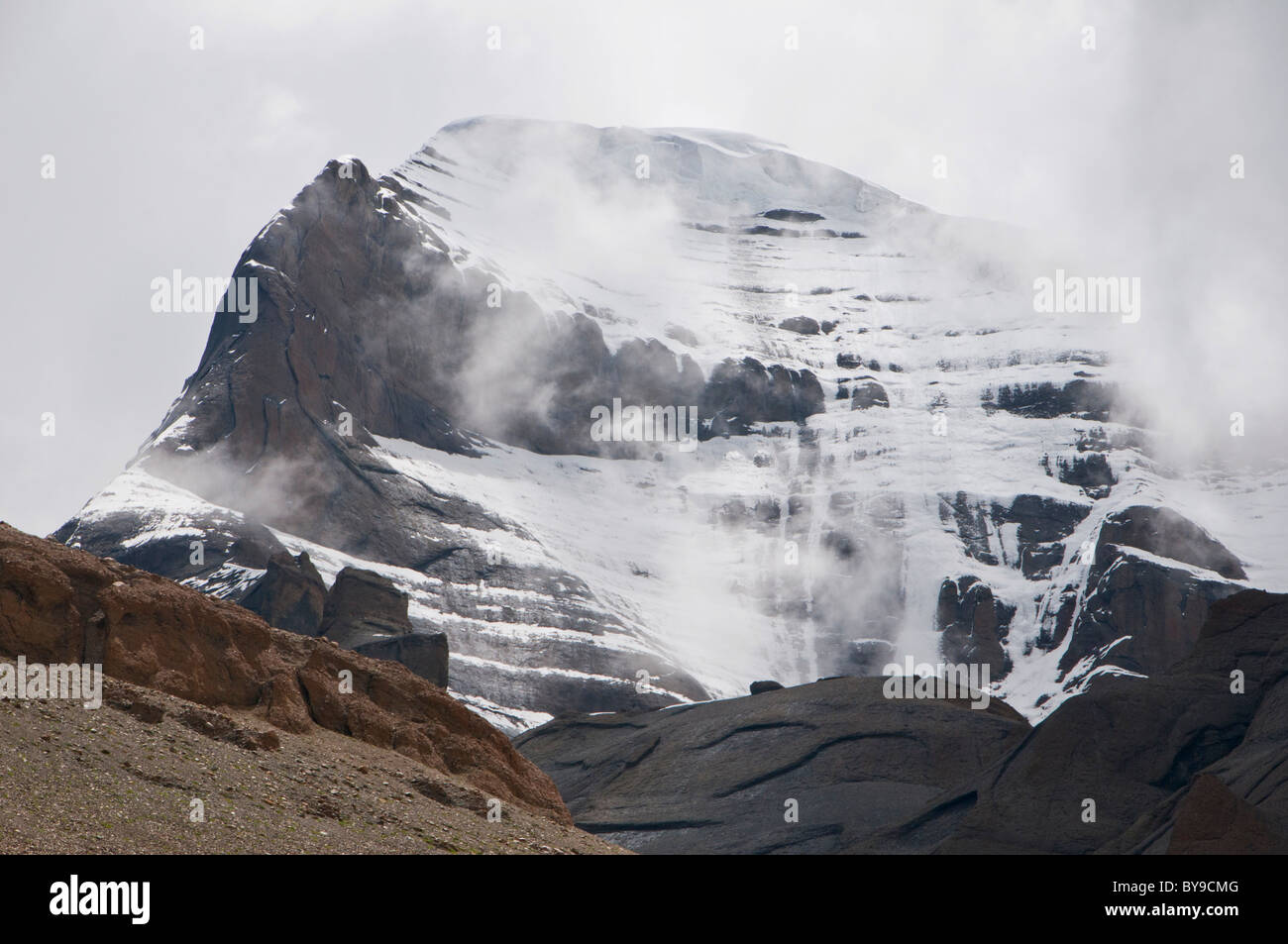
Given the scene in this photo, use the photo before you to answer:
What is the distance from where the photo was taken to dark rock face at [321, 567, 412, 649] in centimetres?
11044

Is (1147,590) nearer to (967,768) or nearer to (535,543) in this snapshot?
(535,543)

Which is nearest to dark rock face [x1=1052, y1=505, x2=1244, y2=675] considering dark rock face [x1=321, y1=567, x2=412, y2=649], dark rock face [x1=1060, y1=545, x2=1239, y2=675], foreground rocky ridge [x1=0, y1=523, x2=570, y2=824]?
dark rock face [x1=1060, y1=545, x2=1239, y2=675]

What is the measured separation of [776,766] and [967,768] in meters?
10.3

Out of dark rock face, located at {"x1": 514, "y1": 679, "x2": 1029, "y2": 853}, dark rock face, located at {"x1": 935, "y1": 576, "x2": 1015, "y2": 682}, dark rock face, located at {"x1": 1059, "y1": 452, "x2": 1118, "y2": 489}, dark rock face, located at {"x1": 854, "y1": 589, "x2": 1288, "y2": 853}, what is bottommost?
dark rock face, located at {"x1": 935, "y1": 576, "x2": 1015, "y2": 682}

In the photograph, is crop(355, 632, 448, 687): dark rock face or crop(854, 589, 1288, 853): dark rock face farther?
crop(355, 632, 448, 687): dark rock face

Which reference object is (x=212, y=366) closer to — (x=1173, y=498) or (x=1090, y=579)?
(x=1090, y=579)

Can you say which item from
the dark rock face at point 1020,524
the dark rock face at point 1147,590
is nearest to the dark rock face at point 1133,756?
the dark rock face at point 1147,590

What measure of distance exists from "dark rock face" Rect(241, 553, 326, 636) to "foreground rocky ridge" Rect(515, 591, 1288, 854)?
2825 cm

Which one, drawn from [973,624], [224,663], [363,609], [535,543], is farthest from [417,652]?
[973,624]

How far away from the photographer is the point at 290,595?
391 ft

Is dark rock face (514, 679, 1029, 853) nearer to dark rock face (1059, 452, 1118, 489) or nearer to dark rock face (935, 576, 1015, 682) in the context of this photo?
dark rock face (935, 576, 1015, 682)
